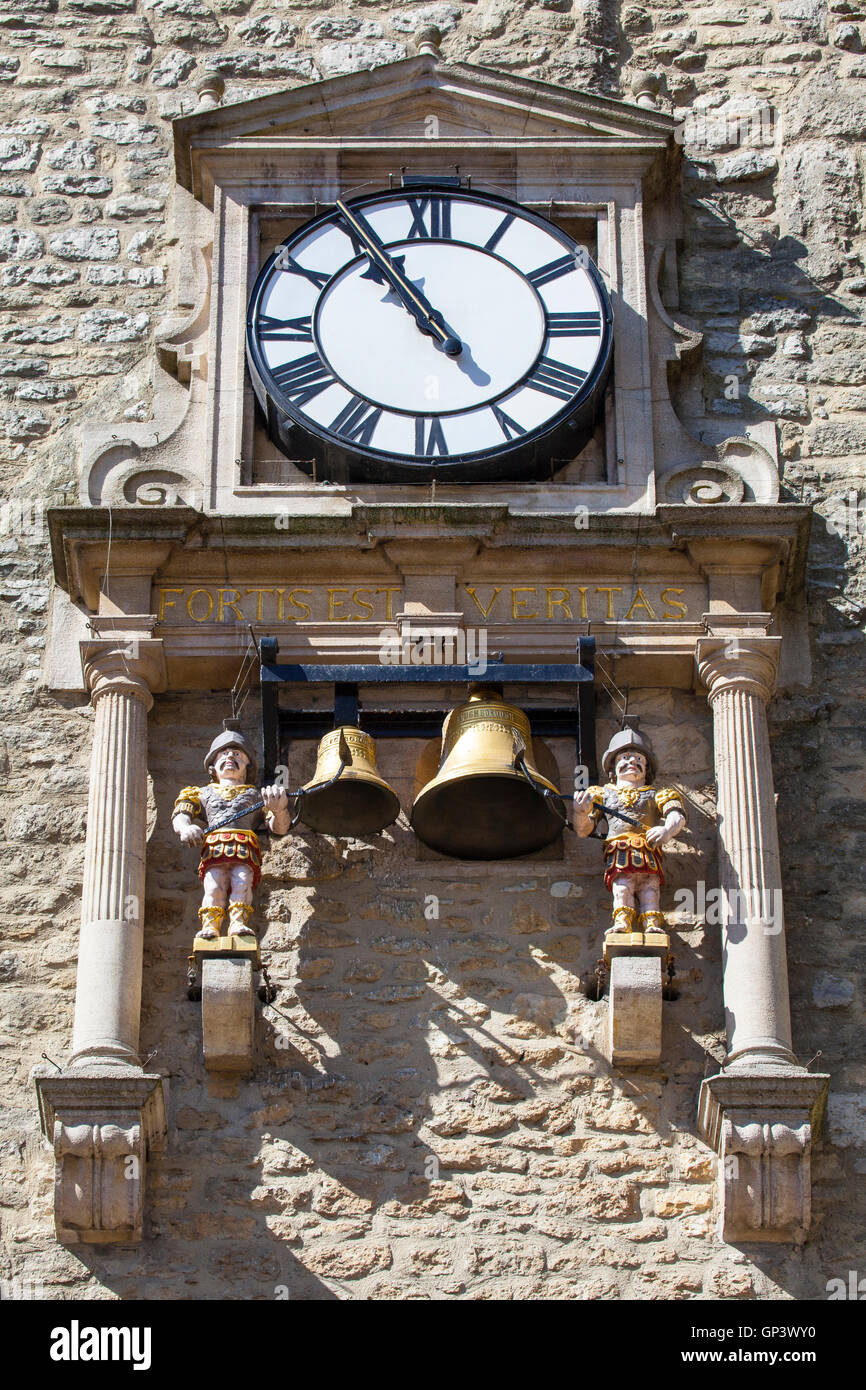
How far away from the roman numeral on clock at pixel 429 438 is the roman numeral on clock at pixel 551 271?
899 millimetres

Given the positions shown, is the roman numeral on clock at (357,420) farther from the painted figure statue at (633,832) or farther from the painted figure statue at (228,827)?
the painted figure statue at (633,832)

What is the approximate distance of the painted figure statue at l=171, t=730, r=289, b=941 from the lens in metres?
10.5

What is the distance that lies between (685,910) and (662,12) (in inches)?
198

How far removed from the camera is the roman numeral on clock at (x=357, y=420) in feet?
38.8

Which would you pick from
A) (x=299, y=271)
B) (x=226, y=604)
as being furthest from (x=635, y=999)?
(x=299, y=271)

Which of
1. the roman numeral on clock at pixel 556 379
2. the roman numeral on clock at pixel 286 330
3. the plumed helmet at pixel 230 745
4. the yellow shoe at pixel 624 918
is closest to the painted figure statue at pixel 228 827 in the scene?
the plumed helmet at pixel 230 745

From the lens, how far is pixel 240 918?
34.4 ft

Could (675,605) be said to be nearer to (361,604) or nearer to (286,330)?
(361,604)

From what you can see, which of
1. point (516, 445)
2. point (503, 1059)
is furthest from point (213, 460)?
point (503, 1059)

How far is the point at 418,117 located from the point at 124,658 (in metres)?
3.22

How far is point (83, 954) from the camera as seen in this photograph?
10523 mm

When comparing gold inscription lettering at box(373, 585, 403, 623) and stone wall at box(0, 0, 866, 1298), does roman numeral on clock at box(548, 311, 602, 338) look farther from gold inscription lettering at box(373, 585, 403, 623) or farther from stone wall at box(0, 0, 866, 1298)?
gold inscription lettering at box(373, 585, 403, 623)

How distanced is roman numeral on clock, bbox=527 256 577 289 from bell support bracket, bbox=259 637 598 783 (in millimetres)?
1917

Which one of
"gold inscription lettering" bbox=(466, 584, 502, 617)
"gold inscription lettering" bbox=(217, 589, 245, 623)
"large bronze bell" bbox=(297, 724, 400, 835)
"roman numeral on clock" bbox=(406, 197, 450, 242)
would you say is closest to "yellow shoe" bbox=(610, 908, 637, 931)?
"large bronze bell" bbox=(297, 724, 400, 835)
